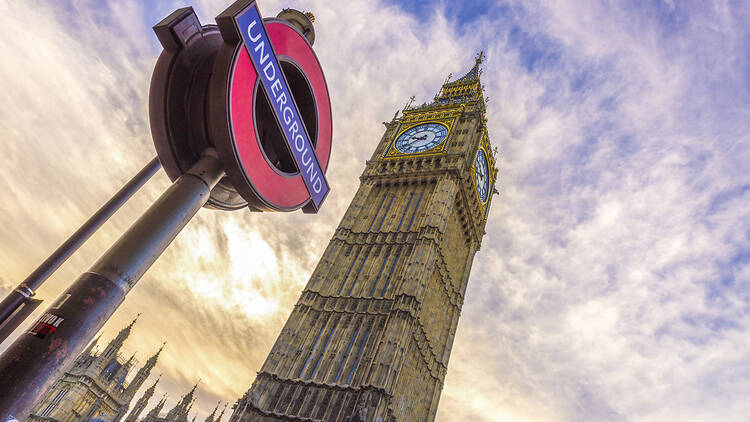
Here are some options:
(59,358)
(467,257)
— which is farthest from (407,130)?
(59,358)

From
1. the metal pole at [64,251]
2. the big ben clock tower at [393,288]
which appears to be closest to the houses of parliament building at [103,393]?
the big ben clock tower at [393,288]

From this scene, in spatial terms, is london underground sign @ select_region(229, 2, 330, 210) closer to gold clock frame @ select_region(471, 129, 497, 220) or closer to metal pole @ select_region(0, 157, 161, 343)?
metal pole @ select_region(0, 157, 161, 343)

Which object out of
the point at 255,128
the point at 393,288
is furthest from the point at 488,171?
the point at 255,128

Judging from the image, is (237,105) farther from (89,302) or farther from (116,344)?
(116,344)

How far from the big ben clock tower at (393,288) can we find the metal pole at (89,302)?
947 inches

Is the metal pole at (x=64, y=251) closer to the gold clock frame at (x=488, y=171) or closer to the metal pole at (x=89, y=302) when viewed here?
the metal pole at (x=89, y=302)

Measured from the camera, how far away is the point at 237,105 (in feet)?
24.1

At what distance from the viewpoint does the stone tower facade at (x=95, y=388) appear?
189 feet

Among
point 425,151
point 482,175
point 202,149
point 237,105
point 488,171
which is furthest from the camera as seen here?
point 488,171

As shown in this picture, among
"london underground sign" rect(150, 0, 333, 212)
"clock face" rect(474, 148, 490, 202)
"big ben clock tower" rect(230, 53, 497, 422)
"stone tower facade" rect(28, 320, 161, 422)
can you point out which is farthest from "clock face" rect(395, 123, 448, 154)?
"stone tower facade" rect(28, 320, 161, 422)

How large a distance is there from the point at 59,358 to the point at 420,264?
33512mm

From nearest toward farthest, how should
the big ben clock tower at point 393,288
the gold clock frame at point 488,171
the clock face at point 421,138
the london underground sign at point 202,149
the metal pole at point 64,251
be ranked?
the london underground sign at point 202,149
the metal pole at point 64,251
the big ben clock tower at point 393,288
the gold clock frame at point 488,171
the clock face at point 421,138

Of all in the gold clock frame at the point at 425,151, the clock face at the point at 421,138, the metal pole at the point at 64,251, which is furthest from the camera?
the clock face at the point at 421,138

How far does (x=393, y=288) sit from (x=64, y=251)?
31.2 meters
